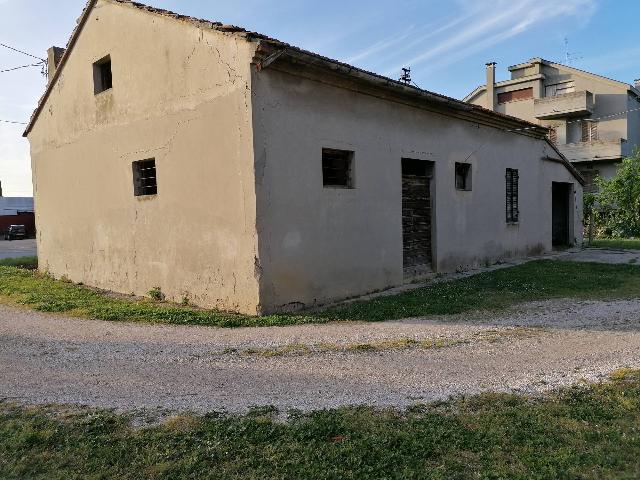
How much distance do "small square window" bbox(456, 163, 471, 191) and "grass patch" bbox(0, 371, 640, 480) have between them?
29.3ft

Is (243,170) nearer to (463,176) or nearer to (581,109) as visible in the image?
(463,176)

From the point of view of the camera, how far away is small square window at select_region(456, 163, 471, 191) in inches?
489

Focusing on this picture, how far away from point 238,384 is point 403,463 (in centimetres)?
201

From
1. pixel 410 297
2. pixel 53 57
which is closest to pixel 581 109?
pixel 410 297

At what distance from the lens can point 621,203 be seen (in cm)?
2356

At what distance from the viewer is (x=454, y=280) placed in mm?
10766

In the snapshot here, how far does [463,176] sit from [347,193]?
16.0 ft

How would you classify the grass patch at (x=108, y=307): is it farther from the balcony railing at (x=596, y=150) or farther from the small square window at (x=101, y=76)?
the balcony railing at (x=596, y=150)

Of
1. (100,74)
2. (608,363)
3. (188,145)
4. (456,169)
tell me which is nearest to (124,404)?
(608,363)

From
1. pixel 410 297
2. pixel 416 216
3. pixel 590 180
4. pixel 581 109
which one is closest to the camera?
pixel 410 297

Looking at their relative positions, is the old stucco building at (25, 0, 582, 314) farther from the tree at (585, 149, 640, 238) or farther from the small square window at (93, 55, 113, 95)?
the tree at (585, 149, 640, 238)

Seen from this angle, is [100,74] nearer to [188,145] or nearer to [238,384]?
[188,145]

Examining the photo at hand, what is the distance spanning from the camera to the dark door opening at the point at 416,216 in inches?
417

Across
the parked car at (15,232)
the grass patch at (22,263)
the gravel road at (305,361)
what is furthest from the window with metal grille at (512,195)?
the parked car at (15,232)
